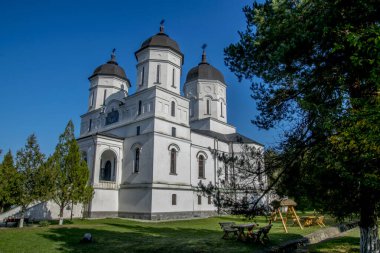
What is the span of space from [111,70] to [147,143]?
11925mm

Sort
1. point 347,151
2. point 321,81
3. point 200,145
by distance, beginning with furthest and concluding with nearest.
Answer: point 200,145 → point 321,81 → point 347,151

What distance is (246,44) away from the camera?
8.95m

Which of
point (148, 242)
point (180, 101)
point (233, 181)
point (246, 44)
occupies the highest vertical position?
point (180, 101)

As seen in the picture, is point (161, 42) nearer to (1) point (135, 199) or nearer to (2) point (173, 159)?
(2) point (173, 159)

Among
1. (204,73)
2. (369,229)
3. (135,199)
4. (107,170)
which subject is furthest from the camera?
(204,73)

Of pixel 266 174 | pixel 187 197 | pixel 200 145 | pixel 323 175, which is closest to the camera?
pixel 323 175

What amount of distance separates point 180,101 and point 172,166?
6.40 meters

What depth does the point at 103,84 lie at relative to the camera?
30.5 m

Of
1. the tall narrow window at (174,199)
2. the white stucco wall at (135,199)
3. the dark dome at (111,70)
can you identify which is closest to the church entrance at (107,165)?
the white stucco wall at (135,199)

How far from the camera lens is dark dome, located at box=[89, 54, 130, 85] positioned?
30688mm

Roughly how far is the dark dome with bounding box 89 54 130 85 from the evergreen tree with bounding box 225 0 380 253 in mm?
23969

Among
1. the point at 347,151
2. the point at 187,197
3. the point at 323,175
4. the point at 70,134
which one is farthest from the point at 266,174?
the point at 187,197

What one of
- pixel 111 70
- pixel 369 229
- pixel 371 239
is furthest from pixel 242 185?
pixel 111 70

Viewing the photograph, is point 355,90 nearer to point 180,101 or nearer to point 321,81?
point 321,81
